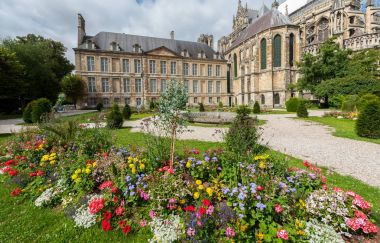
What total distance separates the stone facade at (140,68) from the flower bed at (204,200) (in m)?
28.0

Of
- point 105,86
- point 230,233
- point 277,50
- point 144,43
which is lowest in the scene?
point 230,233

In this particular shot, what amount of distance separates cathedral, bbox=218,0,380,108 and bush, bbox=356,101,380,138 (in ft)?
79.7

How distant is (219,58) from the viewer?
42812 mm

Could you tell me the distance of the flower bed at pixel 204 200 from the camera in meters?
2.13

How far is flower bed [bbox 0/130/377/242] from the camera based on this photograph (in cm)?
213

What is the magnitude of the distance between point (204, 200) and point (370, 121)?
9.49 meters

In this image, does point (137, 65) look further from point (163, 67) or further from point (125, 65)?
point (163, 67)

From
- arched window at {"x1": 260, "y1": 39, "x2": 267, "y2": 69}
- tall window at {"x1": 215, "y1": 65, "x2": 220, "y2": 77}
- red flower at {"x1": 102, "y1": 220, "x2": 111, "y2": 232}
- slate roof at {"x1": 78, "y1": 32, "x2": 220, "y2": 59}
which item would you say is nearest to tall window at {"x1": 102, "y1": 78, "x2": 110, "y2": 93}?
slate roof at {"x1": 78, "y1": 32, "x2": 220, "y2": 59}

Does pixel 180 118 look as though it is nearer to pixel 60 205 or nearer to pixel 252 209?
pixel 252 209

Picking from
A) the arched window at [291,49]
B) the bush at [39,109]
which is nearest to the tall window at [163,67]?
the arched window at [291,49]

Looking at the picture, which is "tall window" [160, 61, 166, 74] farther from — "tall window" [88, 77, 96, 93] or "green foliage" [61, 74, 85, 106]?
"green foliage" [61, 74, 85, 106]

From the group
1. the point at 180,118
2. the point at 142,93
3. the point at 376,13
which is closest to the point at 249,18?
the point at 376,13

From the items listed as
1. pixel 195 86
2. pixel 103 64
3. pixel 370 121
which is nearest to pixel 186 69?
pixel 195 86

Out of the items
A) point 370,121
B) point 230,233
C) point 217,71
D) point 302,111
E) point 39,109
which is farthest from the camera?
point 217,71
